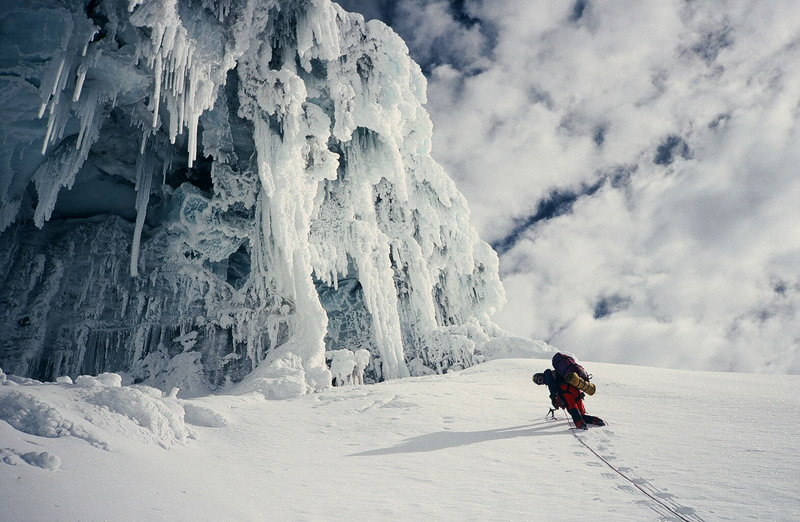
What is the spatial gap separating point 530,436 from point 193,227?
46.1 ft

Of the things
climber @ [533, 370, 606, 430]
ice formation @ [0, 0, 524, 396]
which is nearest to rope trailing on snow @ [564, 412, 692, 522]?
climber @ [533, 370, 606, 430]

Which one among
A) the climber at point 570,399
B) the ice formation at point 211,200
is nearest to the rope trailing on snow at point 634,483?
the climber at point 570,399

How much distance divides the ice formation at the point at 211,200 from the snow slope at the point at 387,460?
5.28 metres


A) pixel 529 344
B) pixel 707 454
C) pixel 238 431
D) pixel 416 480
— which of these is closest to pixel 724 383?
pixel 707 454

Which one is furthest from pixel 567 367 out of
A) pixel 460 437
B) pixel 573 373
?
pixel 460 437

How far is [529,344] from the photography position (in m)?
17.3

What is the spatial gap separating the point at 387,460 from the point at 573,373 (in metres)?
3.37

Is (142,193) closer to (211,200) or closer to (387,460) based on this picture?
(211,200)

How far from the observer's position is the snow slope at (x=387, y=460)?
2766mm

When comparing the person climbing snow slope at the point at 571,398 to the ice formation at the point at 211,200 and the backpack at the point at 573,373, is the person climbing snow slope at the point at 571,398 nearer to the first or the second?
the backpack at the point at 573,373

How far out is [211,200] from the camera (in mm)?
15328

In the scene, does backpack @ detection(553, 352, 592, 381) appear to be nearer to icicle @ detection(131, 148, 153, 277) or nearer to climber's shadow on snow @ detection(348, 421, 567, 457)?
climber's shadow on snow @ detection(348, 421, 567, 457)

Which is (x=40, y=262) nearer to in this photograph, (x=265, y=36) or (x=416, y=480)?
(x=265, y=36)

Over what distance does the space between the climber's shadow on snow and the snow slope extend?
0.05 m
